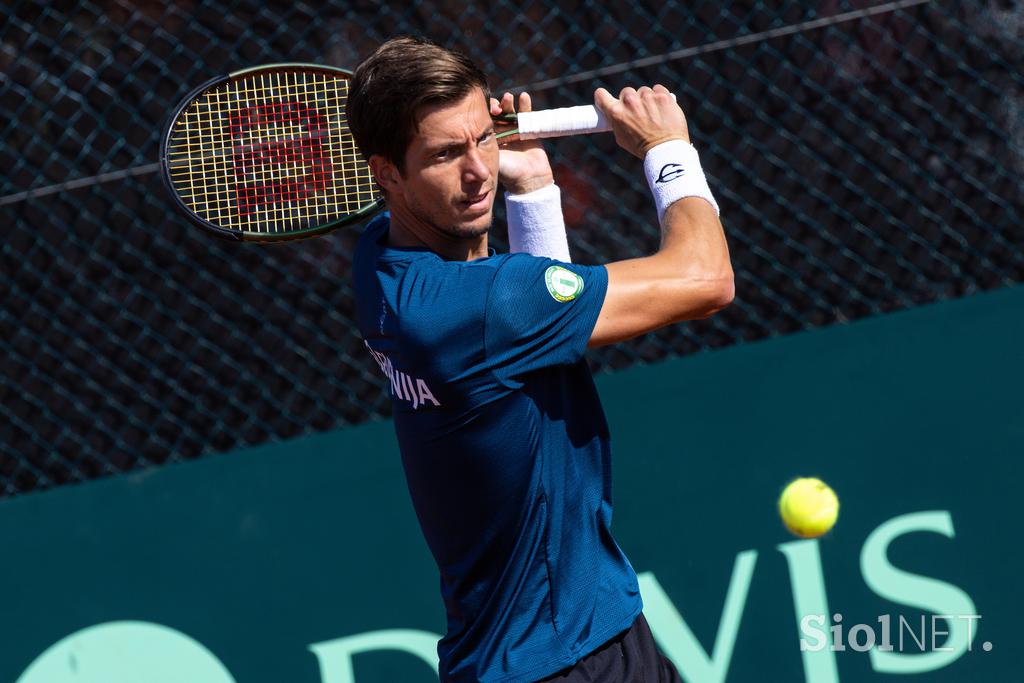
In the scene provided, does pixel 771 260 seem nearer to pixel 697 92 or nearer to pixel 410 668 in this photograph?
pixel 697 92

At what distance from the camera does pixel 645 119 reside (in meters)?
2.28

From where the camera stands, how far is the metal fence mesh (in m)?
3.95

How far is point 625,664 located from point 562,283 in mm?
696

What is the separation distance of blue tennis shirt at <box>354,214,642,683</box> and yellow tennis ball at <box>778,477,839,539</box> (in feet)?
4.30

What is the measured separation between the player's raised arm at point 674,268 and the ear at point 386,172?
375 mm

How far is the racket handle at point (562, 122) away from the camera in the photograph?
245 cm

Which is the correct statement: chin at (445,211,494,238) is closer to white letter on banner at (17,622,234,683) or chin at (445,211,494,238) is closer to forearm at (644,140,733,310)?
forearm at (644,140,733,310)

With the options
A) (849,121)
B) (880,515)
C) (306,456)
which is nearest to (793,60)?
(849,121)

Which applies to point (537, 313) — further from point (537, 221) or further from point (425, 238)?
point (537, 221)

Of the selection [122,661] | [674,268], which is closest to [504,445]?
[674,268]

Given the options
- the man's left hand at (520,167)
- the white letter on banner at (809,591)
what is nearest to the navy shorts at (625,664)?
the man's left hand at (520,167)

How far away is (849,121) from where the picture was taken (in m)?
4.07

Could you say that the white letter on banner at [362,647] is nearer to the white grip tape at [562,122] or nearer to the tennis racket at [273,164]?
the tennis racket at [273,164]

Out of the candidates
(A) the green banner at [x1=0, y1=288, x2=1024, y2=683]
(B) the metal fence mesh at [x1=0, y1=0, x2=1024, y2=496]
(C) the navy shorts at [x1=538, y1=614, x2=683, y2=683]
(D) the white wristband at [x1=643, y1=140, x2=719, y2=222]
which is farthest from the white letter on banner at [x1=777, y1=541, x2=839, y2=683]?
(D) the white wristband at [x1=643, y1=140, x2=719, y2=222]
